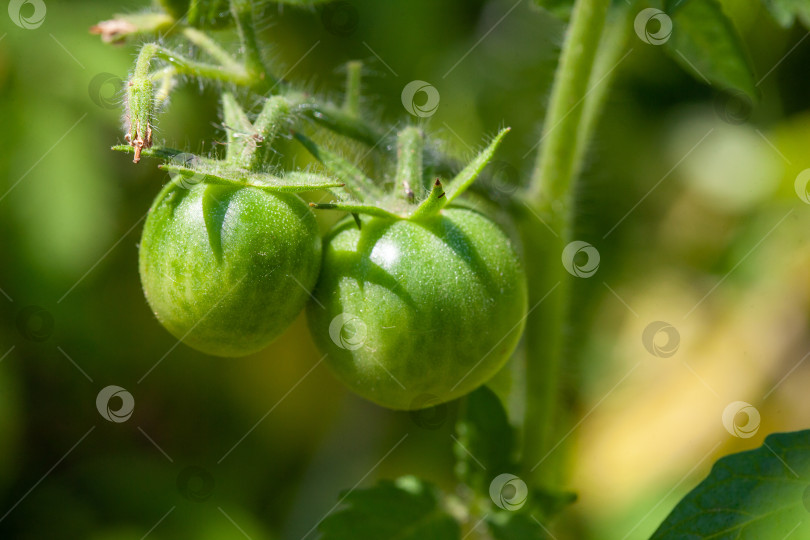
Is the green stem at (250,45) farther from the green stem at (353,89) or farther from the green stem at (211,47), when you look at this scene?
the green stem at (353,89)

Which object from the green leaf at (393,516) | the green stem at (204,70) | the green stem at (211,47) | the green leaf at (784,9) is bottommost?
the green leaf at (393,516)

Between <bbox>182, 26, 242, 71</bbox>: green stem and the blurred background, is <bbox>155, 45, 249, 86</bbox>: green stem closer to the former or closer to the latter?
<bbox>182, 26, 242, 71</bbox>: green stem

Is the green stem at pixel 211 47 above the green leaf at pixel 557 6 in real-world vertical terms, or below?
below

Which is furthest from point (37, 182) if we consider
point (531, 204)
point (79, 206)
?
point (531, 204)

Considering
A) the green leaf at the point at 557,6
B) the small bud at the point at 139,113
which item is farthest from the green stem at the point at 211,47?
the green leaf at the point at 557,6

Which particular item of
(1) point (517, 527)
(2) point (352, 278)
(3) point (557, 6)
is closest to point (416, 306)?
(2) point (352, 278)

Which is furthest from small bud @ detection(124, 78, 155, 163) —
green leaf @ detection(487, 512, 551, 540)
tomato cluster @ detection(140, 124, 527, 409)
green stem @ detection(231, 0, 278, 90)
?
green leaf @ detection(487, 512, 551, 540)

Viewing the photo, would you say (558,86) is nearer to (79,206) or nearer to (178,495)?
(79,206)
